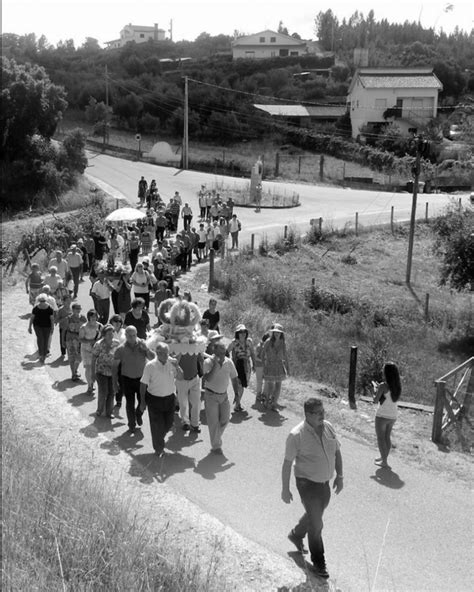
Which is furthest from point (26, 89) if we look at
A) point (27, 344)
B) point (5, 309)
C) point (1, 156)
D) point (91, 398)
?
point (91, 398)

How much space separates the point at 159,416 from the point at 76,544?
3.13 meters

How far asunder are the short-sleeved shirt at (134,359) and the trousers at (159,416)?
0.65 meters

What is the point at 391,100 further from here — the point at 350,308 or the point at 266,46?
the point at 350,308

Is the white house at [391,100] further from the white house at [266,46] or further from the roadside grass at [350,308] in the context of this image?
the roadside grass at [350,308]

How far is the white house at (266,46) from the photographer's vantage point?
110m

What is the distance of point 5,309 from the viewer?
1557 centimetres

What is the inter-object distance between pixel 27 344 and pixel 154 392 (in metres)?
5.68

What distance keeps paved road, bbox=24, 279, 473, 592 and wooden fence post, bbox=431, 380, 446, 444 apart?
1.08 m

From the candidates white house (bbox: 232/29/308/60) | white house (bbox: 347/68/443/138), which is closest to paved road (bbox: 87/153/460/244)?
white house (bbox: 347/68/443/138)

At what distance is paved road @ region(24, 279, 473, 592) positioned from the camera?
6.27 m

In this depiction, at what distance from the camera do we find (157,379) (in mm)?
8172

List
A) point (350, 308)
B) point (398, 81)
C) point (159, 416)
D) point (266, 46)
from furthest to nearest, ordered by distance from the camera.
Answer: point (266, 46) → point (398, 81) → point (350, 308) → point (159, 416)

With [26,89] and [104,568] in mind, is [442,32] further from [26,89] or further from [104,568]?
[104,568]

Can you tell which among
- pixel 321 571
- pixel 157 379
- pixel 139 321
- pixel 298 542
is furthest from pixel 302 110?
pixel 321 571
